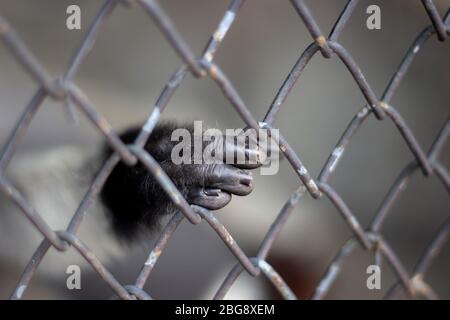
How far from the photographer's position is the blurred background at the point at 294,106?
66.8 inches

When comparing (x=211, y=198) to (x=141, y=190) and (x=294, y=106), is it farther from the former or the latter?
(x=294, y=106)

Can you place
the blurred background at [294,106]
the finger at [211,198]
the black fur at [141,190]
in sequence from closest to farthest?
1. the finger at [211,198]
2. the black fur at [141,190]
3. the blurred background at [294,106]

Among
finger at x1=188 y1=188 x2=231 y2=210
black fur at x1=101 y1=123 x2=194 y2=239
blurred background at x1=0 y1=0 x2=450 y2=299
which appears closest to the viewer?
finger at x1=188 y1=188 x2=231 y2=210

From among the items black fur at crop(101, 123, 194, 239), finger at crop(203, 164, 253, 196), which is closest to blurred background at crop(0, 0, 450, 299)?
black fur at crop(101, 123, 194, 239)

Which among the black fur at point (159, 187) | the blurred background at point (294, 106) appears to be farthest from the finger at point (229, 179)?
the blurred background at point (294, 106)

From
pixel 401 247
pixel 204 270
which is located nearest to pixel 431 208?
pixel 401 247

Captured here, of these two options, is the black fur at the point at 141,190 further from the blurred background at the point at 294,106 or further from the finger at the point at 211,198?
the blurred background at the point at 294,106

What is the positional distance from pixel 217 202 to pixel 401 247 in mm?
1575

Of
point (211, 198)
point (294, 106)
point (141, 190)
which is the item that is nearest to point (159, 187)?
point (141, 190)

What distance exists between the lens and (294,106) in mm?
Answer: 2057

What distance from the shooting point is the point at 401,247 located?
2.16 m

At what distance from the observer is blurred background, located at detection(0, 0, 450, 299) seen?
1.70 metres

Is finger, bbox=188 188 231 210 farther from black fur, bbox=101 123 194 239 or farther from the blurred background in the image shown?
the blurred background
